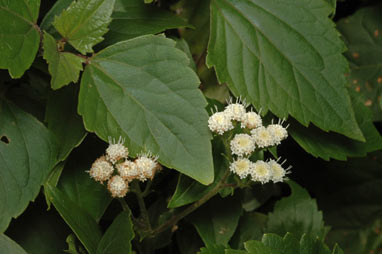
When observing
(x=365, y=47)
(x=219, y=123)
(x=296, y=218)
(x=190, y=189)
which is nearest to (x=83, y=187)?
(x=190, y=189)

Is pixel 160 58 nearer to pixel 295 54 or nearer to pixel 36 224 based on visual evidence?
pixel 295 54

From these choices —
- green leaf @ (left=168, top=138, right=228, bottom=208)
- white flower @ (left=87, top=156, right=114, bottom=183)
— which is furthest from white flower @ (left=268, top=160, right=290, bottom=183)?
white flower @ (left=87, top=156, right=114, bottom=183)

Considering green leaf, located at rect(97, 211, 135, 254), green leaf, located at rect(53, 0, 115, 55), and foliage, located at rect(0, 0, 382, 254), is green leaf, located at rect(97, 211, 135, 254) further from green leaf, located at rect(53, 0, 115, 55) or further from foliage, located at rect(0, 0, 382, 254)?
green leaf, located at rect(53, 0, 115, 55)

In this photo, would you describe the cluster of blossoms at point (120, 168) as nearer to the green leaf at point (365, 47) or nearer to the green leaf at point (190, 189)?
the green leaf at point (190, 189)

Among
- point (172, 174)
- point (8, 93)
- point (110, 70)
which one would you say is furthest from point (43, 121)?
point (172, 174)

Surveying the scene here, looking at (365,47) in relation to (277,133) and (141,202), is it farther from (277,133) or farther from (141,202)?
(141,202)

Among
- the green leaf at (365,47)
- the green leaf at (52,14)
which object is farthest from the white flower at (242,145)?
the green leaf at (365,47)
